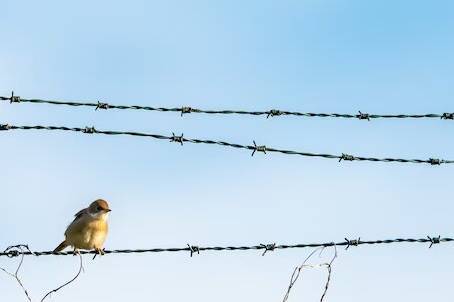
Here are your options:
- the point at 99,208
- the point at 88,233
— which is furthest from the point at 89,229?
the point at 99,208

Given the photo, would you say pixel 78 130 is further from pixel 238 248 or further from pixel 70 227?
pixel 70 227

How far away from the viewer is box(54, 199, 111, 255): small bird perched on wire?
12.2 m

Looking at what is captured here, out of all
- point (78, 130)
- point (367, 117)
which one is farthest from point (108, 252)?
point (367, 117)

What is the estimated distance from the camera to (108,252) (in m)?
8.80

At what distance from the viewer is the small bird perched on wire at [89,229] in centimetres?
1216

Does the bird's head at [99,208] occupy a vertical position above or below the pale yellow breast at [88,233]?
above

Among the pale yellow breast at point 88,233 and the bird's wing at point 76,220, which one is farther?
the bird's wing at point 76,220

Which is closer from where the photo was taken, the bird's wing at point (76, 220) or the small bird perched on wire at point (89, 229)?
the small bird perched on wire at point (89, 229)

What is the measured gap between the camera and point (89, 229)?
1218cm

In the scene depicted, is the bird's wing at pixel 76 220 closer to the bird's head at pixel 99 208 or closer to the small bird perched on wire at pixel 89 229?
the small bird perched on wire at pixel 89 229

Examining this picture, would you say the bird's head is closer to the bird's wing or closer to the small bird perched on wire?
the small bird perched on wire

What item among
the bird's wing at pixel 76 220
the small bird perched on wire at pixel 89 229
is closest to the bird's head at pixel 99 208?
the small bird perched on wire at pixel 89 229

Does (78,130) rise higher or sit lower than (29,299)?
higher

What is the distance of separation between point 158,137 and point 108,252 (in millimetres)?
1131
